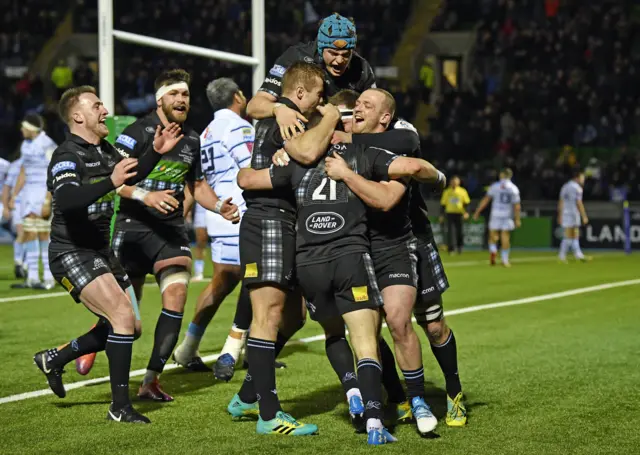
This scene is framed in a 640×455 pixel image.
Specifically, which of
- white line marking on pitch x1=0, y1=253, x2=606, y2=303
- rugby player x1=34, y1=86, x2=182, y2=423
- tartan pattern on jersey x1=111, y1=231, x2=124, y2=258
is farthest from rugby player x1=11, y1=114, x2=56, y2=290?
rugby player x1=34, y1=86, x2=182, y2=423

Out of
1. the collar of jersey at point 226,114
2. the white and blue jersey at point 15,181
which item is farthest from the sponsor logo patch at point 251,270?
the white and blue jersey at point 15,181

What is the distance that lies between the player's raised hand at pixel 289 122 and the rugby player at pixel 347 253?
7.3 inches

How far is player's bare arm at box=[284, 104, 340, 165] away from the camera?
249 inches

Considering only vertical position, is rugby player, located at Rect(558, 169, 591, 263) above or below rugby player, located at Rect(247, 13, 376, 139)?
below

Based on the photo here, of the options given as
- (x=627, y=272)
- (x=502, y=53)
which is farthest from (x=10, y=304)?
(x=502, y=53)

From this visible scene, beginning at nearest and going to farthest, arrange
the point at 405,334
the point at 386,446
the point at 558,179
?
the point at 386,446 → the point at 405,334 → the point at 558,179

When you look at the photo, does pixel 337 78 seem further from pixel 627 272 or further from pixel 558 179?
pixel 558 179

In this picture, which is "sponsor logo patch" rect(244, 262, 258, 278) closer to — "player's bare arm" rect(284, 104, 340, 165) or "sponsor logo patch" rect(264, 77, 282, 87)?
"player's bare arm" rect(284, 104, 340, 165)

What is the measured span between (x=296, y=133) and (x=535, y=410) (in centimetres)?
252

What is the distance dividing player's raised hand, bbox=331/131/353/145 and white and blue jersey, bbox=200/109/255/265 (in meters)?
2.65

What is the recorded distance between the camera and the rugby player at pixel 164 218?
25.7 feet

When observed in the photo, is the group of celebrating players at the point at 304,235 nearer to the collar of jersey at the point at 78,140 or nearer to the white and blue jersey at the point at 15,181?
the collar of jersey at the point at 78,140

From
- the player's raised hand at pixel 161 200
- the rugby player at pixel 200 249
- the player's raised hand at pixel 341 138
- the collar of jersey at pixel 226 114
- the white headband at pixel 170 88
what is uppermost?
the white headband at pixel 170 88

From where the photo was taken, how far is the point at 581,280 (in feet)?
61.4
